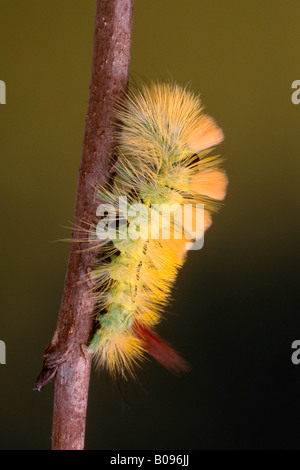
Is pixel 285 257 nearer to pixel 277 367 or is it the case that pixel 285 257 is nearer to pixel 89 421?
pixel 277 367

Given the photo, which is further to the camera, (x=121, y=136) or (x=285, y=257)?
(x=285, y=257)

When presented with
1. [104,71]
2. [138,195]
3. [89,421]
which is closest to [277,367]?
[89,421]

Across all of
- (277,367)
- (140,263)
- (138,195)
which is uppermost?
(138,195)
